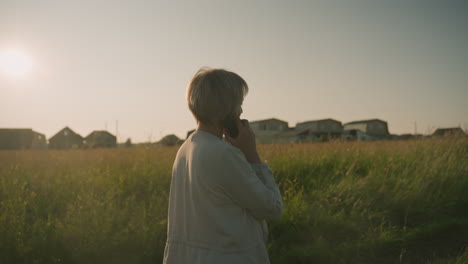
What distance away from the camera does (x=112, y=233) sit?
3.45m

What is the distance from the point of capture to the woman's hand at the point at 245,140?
144 centimetres

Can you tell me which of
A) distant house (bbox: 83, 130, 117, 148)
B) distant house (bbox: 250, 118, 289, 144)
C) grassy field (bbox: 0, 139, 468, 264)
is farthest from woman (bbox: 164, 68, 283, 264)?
distant house (bbox: 250, 118, 289, 144)

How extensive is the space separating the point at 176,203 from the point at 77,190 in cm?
381

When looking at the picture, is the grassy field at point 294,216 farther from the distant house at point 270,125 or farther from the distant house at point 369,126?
the distant house at point 369,126

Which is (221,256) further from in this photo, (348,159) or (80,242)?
(348,159)

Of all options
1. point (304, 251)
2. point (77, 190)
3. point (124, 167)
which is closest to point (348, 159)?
point (304, 251)

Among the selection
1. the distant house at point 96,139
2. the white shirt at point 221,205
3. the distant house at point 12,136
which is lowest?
the white shirt at point 221,205

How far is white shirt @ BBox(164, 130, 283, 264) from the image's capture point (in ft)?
4.17

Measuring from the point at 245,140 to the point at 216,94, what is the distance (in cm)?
26

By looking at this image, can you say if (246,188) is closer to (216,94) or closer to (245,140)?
(245,140)

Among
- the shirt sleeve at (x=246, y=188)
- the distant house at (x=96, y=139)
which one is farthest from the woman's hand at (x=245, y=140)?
the distant house at (x=96, y=139)

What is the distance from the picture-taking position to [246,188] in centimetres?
127

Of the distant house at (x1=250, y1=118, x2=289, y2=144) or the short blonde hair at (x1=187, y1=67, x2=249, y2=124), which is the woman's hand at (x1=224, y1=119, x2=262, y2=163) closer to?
the short blonde hair at (x1=187, y1=67, x2=249, y2=124)

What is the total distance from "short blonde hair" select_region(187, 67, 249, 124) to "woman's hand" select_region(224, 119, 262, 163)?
0.30 feet
